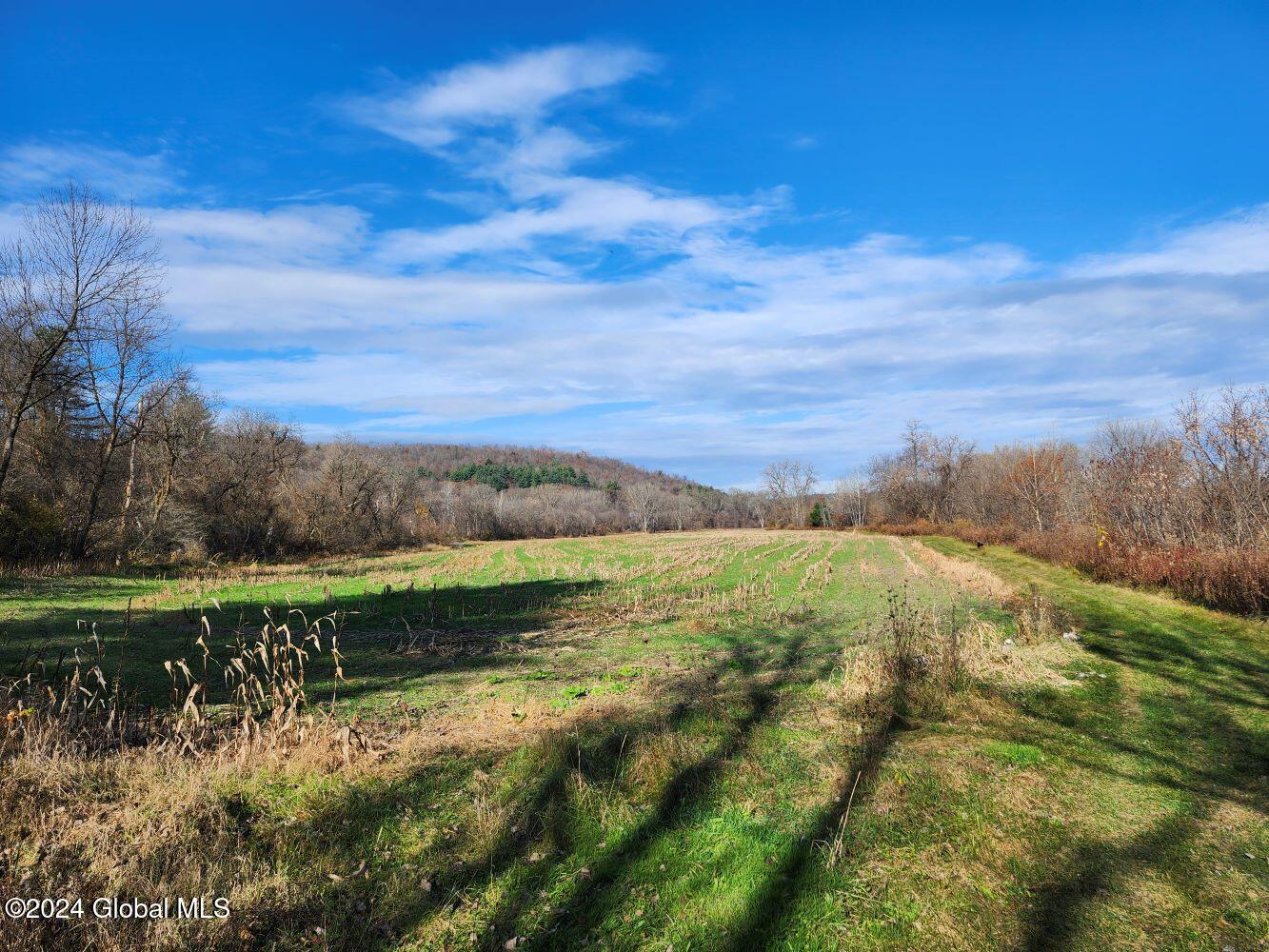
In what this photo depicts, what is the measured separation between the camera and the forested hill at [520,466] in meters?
127

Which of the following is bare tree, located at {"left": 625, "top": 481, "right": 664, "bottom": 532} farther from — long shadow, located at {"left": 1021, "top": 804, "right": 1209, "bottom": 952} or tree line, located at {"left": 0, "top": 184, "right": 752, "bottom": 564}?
long shadow, located at {"left": 1021, "top": 804, "right": 1209, "bottom": 952}

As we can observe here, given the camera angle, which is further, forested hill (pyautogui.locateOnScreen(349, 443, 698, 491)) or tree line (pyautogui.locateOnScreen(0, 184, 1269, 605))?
forested hill (pyautogui.locateOnScreen(349, 443, 698, 491))

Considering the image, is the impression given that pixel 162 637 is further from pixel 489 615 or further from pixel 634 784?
pixel 634 784

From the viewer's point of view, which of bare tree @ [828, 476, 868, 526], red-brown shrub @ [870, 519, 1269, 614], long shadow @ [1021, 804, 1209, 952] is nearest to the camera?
long shadow @ [1021, 804, 1209, 952]

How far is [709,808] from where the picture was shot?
596 centimetres

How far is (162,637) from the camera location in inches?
495

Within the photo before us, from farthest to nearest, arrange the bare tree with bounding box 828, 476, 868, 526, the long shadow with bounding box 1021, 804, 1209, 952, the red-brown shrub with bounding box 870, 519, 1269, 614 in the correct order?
1. the bare tree with bounding box 828, 476, 868, 526
2. the red-brown shrub with bounding box 870, 519, 1269, 614
3. the long shadow with bounding box 1021, 804, 1209, 952

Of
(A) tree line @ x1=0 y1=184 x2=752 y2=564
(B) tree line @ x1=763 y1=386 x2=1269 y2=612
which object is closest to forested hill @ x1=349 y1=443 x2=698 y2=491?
(A) tree line @ x1=0 y1=184 x2=752 y2=564

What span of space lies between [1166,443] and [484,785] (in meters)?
28.6

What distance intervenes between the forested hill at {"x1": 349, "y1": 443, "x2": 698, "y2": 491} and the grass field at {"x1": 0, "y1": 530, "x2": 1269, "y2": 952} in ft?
312

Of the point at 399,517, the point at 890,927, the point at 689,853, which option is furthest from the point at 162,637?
the point at 399,517

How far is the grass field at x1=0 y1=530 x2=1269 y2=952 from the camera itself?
4.46 metres

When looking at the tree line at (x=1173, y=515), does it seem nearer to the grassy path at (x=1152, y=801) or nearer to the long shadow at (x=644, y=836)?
the grassy path at (x=1152, y=801)

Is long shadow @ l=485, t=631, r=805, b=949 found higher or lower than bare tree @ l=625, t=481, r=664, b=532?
lower
